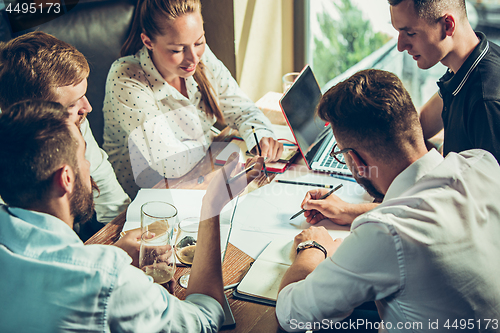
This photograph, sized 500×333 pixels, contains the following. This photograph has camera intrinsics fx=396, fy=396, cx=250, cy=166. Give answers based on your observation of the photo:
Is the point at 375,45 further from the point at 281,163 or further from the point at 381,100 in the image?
the point at 381,100

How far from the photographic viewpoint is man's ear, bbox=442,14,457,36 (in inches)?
54.4

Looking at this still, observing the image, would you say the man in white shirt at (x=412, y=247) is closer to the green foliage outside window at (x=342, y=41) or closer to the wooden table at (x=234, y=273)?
the wooden table at (x=234, y=273)

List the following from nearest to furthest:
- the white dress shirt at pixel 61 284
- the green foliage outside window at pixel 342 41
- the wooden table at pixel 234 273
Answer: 1. the white dress shirt at pixel 61 284
2. the wooden table at pixel 234 273
3. the green foliage outside window at pixel 342 41

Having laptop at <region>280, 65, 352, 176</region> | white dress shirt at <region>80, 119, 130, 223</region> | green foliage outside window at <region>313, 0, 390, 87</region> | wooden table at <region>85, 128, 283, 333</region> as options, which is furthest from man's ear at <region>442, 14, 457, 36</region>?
green foliage outside window at <region>313, 0, 390, 87</region>

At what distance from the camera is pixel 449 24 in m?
1.39

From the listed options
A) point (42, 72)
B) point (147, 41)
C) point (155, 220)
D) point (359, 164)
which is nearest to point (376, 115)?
point (359, 164)

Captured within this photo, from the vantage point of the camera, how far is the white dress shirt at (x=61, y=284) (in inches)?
25.8

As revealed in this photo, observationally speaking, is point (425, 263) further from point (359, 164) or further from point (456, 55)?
point (456, 55)

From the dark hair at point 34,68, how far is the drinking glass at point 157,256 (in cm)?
58

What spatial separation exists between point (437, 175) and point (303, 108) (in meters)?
0.97

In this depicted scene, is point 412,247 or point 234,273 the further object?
point 234,273

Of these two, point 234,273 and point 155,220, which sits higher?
point 155,220

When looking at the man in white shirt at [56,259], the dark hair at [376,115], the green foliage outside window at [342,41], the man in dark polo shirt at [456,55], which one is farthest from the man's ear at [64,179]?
the green foliage outside window at [342,41]

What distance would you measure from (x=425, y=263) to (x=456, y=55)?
98cm
